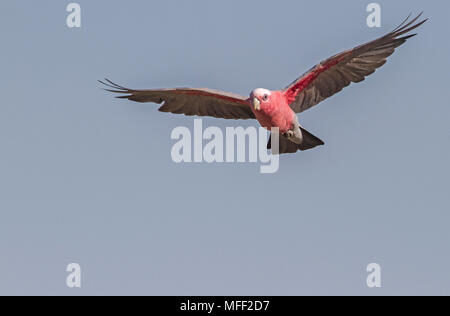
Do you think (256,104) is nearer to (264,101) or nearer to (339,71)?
(264,101)

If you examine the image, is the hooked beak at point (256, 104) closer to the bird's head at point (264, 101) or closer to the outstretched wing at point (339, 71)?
the bird's head at point (264, 101)

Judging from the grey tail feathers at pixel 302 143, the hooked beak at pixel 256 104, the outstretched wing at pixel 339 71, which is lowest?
the grey tail feathers at pixel 302 143

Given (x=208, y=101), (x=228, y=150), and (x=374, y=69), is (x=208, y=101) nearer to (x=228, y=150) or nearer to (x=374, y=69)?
(x=228, y=150)

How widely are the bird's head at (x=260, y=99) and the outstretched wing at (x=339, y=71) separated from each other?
1.27 meters

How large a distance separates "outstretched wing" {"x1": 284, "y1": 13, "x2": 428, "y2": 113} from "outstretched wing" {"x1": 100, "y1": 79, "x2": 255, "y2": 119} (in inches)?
63.9

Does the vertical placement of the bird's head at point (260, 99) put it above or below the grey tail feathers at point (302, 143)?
above

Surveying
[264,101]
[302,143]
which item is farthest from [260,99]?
[302,143]

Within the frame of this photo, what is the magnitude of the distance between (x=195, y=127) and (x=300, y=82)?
128 inches

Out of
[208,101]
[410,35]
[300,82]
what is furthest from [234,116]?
[410,35]

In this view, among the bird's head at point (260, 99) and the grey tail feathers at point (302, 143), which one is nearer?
the bird's head at point (260, 99)

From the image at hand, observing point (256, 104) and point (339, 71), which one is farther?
point (339, 71)

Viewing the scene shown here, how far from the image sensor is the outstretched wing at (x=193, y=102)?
26.2 metres

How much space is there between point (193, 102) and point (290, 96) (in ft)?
10.0

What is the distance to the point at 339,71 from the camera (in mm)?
25281
